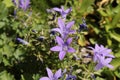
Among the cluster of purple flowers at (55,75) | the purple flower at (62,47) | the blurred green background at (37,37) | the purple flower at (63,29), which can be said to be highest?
the blurred green background at (37,37)

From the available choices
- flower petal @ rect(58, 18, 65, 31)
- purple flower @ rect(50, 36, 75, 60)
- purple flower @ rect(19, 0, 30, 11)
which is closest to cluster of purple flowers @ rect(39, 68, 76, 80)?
purple flower @ rect(50, 36, 75, 60)

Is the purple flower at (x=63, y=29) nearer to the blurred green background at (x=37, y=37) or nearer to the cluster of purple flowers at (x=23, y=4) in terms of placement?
the blurred green background at (x=37, y=37)

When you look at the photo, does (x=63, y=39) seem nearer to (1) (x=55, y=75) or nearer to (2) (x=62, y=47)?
(2) (x=62, y=47)

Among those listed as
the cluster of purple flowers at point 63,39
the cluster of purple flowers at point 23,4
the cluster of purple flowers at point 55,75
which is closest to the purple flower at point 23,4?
the cluster of purple flowers at point 23,4

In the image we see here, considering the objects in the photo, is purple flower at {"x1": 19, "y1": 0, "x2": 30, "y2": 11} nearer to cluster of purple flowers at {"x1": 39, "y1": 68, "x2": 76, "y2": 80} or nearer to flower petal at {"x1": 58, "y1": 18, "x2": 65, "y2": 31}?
flower petal at {"x1": 58, "y1": 18, "x2": 65, "y2": 31}

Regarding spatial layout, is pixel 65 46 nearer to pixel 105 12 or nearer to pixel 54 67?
pixel 54 67

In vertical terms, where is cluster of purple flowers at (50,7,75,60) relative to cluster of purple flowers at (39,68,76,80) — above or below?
above

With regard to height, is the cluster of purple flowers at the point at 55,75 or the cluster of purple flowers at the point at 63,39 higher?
the cluster of purple flowers at the point at 63,39

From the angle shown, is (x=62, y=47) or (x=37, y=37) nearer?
(x=62, y=47)

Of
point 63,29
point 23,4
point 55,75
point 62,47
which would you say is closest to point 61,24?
point 63,29

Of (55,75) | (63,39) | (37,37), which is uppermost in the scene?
(37,37)

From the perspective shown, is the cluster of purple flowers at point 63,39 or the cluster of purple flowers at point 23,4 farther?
the cluster of purple flowers at point 23,4
